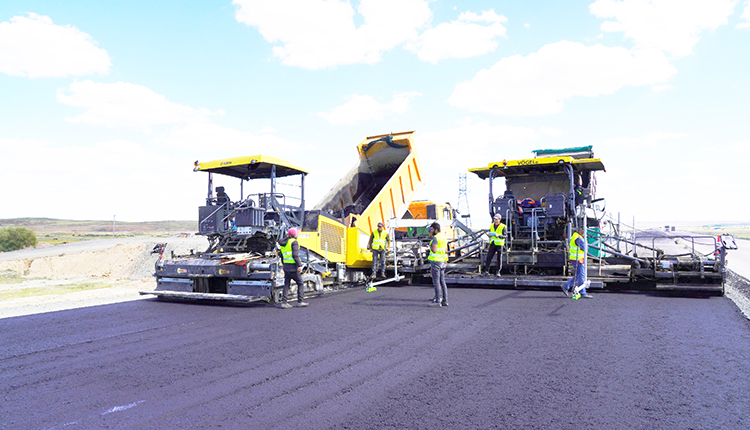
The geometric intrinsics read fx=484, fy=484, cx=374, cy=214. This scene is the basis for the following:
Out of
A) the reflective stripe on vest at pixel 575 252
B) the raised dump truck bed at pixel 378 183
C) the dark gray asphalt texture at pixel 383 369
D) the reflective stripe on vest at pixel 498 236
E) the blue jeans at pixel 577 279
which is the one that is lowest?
the dark gray asphalt texture at pixel 383 369

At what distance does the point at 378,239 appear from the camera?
36.0 feet

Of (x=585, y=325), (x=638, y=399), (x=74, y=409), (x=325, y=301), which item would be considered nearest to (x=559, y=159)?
(x=585, y=325)

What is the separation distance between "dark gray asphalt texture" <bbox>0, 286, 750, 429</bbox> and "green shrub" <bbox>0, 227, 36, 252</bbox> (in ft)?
118

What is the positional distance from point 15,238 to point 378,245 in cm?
3780

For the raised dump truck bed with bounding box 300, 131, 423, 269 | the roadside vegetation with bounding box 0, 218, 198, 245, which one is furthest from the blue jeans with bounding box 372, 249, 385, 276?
the roadside vegetation with bounding box 0, 218, 198, 245

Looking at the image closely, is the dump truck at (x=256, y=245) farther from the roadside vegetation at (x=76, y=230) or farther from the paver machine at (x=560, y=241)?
the roadside vegetation at (x=76, y=230)

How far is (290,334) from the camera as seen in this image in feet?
19.8

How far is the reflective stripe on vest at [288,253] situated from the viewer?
809 cm

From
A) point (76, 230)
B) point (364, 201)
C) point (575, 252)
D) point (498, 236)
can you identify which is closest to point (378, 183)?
point (364, 201)

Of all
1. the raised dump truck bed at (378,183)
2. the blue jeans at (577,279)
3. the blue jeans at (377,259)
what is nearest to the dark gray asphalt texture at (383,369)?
the blue jeans at (577,279)

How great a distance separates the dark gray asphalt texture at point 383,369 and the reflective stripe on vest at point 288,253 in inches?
36.9

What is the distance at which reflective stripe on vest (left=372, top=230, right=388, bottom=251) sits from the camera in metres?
11.0

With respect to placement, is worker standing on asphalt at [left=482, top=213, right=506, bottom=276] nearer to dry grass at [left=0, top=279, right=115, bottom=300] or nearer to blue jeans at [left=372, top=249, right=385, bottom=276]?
blue jeans at [left=372, top=249, right=385, bottom=276]

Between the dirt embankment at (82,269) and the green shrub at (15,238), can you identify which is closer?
the dirt embankment at (82,269)
